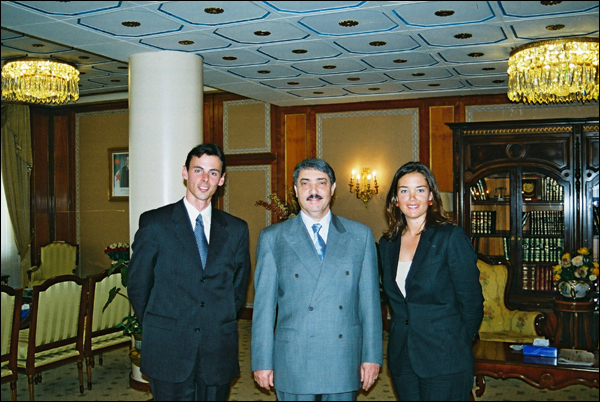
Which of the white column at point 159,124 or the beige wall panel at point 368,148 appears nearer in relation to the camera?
the white column at point 159,124

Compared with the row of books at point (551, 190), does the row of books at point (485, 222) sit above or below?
below

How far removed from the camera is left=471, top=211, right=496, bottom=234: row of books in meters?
7.28

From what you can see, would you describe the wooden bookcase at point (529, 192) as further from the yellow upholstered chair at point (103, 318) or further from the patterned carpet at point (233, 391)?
the yellow upholstered chair at point (103, 318)

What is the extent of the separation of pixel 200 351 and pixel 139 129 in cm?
285

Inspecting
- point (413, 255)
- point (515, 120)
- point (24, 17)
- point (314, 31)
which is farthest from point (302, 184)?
point (515, 120)

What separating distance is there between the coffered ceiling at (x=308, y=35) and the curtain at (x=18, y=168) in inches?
103

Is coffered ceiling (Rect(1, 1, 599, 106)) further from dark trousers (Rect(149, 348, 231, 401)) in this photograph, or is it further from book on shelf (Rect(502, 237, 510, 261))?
dark trousers (Rect(149, 348, 231, 401))

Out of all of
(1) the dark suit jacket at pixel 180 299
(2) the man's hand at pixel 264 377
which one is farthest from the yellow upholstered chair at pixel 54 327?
(2) the man's hand at pixel 264 377

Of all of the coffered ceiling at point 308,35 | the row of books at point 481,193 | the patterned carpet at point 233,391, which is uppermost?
the coffered ceiling at point 308,35

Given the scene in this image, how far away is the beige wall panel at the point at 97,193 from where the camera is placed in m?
9.16

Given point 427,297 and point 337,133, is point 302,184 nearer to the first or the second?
point 427,297

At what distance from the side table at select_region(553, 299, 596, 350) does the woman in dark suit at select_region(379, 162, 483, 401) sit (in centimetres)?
301

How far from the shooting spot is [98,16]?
4.22m

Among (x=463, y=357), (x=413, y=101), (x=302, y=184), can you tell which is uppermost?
(x=413, y=101)
